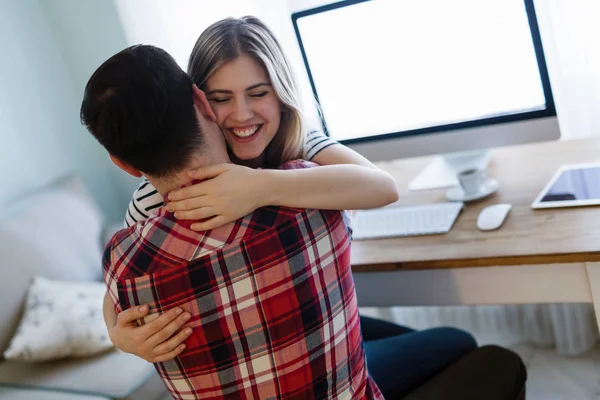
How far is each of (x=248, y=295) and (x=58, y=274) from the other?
1475mm

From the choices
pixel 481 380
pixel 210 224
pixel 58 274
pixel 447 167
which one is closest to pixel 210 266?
pixel 210 224

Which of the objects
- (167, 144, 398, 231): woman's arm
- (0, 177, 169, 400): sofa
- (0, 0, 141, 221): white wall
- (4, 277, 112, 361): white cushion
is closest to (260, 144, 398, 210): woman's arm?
(167, 144, 398, 231): woman's arm

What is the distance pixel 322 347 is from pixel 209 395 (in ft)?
0.57

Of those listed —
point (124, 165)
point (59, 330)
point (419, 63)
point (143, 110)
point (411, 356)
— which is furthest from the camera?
point (59, 330)

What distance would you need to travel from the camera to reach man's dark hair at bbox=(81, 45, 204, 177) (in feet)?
2.85

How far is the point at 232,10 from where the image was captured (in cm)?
246

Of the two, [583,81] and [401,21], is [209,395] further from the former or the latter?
[583,81]

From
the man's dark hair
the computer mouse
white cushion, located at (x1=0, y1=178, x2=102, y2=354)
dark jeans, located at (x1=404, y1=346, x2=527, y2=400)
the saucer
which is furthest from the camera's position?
white cushion, located at (x1=0, y1=178, x2=102, y2=354)

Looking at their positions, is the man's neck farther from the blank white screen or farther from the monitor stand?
the monitor stand

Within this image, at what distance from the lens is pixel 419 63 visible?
1608 millimetres

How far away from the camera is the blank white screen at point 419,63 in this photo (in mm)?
1522

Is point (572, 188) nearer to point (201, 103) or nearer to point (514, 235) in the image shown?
point (514, 235)

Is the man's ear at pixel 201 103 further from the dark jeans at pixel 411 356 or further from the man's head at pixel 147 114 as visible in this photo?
the dark jeans at pixel 411 356

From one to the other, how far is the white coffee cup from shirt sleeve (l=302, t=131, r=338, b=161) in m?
0.47
